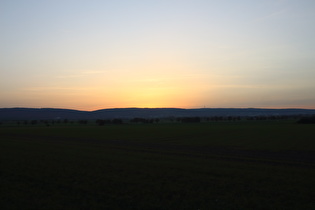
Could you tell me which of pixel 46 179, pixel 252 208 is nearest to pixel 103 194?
pixel 46 179

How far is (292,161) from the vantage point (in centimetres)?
2016

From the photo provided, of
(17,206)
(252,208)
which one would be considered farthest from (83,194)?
(252,208)

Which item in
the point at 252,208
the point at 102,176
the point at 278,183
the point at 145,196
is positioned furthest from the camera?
the point at 102,176

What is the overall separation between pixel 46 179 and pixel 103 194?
431 cm

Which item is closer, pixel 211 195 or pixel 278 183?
pixel 211 195

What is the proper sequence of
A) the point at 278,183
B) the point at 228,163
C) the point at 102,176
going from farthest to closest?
the point at 228,163, the point at 102,176, the point at 278,183

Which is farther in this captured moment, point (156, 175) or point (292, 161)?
point (292, 161)

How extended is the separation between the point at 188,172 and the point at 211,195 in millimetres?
4718

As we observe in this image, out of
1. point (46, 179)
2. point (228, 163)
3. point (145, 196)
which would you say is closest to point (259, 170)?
point (228, 163)

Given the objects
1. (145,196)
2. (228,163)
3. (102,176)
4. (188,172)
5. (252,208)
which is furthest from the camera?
(228,163)

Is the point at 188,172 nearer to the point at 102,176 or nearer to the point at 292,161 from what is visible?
the point at 102,176

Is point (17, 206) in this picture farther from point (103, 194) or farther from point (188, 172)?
point (188, 172)

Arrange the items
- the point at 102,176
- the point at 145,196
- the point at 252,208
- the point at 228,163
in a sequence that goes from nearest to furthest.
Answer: the point at 252,208 < the point at 145,196 < the point at 102,176 < the point at 228,163

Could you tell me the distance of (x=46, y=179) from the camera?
13953mm
